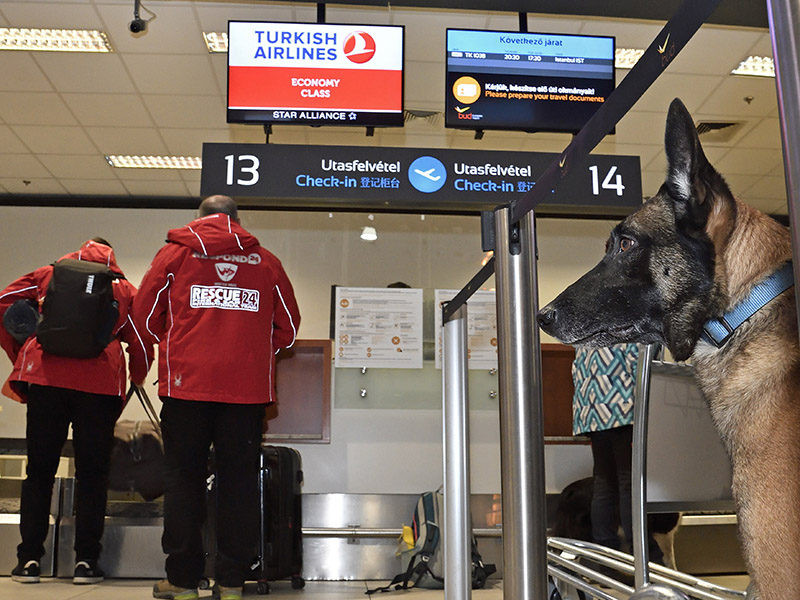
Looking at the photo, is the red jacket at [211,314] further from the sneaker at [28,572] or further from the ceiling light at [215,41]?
the ceiling light at [215,41]

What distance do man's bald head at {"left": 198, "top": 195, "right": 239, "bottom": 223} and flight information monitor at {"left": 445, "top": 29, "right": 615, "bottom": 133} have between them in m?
1.47

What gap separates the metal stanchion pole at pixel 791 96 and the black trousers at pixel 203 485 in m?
3.09

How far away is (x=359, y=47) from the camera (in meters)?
4.73

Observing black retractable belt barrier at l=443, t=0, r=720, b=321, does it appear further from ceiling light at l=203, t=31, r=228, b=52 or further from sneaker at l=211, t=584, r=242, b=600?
ceiling light at l=203, t=31, r=228, b=52

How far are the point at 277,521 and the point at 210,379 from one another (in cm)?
126

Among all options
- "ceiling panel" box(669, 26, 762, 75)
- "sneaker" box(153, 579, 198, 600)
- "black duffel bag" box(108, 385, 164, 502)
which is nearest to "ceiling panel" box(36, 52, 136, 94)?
"black duffel bag" box(108, 385, 164, 502)

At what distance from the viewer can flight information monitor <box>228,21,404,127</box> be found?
460 cm

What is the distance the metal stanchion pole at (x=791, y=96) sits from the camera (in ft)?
2.31

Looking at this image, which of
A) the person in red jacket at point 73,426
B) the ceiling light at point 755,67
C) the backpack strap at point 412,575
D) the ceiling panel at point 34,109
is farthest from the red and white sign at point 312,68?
the ceiling light at point 755,67

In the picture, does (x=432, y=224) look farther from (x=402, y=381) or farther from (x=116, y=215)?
(x=116, y=215)

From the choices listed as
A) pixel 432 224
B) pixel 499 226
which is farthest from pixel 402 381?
pixel 499 226

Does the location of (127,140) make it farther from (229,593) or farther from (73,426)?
(229,593)

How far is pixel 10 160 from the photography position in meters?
8.10

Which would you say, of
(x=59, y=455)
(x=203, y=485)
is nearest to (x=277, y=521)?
(x=203, y=485)
